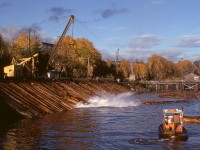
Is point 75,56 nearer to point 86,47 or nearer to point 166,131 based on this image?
point 86,47

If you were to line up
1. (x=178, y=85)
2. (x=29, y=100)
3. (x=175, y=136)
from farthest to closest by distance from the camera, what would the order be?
(x=178, y=85) → (x=29, y=100) → (x=175, y=136)

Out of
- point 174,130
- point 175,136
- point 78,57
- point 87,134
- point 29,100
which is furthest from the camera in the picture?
point 78,57

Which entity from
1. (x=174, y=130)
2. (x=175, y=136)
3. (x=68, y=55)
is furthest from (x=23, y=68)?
(x=175, y=136)

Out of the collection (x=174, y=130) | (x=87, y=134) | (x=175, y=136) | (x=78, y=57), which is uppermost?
(x=78, y=57)

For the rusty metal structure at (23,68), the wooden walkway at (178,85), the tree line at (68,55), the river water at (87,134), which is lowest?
the river water at (87,134)

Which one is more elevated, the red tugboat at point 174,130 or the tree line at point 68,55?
the tree line at point 68,55

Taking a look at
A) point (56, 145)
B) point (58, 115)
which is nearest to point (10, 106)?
point (58, 115)

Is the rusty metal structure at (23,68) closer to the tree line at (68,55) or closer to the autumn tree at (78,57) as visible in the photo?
the tree line at (68,55)

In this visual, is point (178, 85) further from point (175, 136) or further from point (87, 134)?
point (175, 136)

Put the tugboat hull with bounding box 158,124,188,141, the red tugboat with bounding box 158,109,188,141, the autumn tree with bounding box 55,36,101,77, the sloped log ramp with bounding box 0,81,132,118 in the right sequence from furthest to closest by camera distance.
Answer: the autumn tree with bounding box 55,36,101,77
the sloped log ramp with bounding box 0,81,132,118
the red tugboat with bounding box 158,109,188,141
the tugboat hull with bounding box 158,124,188,141

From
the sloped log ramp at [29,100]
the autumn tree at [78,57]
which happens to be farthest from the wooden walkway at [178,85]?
the sloped log ramp at [29,100]

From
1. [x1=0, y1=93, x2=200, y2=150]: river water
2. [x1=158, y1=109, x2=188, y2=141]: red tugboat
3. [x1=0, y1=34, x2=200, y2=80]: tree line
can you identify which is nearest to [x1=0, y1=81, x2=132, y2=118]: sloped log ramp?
[x1=0, y1=93, x2=200, y2=150]: river water

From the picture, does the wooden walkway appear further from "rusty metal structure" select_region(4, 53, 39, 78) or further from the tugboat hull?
the tugboat hull

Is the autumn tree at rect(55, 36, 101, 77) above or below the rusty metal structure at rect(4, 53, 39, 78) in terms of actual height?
above
